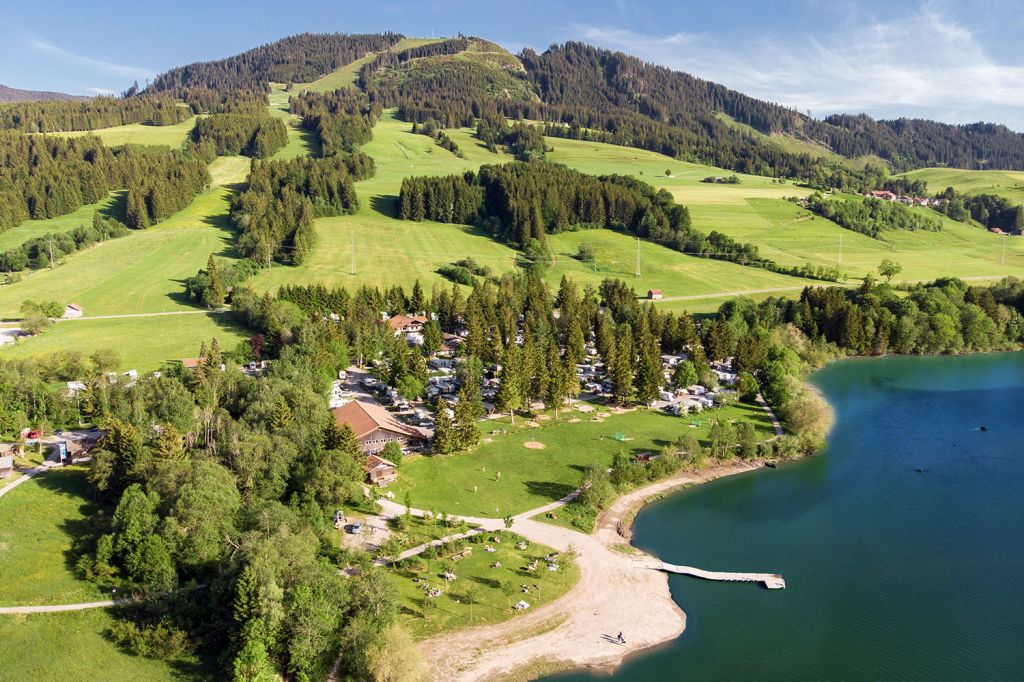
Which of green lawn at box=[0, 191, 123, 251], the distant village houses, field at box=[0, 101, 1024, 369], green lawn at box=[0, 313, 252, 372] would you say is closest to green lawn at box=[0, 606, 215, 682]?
the distant village houses

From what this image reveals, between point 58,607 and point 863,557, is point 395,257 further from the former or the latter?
point 863,557

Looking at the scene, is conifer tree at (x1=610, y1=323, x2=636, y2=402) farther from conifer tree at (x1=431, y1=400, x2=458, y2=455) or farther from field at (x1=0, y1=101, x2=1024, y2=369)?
field at (x1=0, y1=101, x2=1024, y2=369)

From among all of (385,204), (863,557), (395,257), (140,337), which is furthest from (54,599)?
(385,204)

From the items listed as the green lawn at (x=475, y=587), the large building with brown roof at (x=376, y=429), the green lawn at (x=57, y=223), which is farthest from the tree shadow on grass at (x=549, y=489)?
the green lawn at (x=57, y=223)

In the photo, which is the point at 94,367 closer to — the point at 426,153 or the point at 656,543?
the point at 656,543

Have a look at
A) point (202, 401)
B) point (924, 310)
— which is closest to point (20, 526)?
point (202, 401)

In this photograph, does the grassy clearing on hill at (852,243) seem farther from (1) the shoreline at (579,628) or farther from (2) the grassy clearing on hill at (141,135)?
(2) the grassy clearing on hill at (141,135)

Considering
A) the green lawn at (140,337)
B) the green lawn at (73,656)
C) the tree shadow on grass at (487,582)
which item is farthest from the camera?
the green lawn at (140,337)
